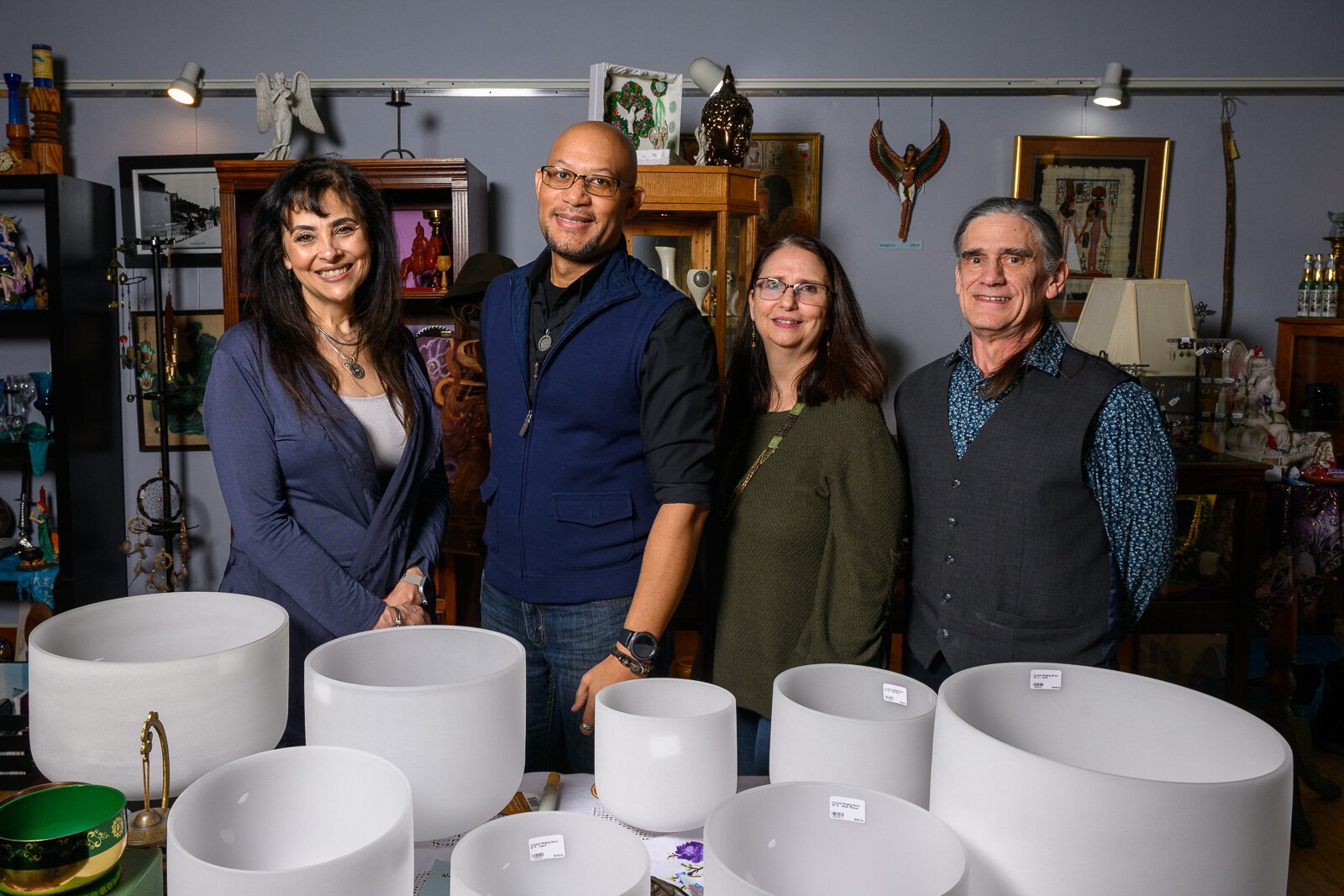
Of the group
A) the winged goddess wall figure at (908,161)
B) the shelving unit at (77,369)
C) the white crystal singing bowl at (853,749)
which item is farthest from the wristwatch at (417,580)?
the winged goddess wall figure at (908,161)

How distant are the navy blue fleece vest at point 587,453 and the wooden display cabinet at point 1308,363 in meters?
3.02

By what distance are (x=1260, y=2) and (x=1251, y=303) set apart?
115 centimetres

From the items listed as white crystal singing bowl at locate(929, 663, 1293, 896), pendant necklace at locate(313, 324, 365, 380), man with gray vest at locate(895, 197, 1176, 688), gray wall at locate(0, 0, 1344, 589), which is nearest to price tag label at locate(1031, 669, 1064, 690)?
white crystal singing bowl at locate(929, 663, 1293, 896)

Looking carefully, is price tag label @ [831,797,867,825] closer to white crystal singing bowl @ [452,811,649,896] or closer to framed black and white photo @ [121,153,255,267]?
white crystal singing bowl @ [452,811,649,896]

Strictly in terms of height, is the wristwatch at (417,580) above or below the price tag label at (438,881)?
above

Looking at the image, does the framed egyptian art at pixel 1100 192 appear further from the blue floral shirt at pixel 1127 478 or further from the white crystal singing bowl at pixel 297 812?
the white crystal singing bowl at pixel 297 812

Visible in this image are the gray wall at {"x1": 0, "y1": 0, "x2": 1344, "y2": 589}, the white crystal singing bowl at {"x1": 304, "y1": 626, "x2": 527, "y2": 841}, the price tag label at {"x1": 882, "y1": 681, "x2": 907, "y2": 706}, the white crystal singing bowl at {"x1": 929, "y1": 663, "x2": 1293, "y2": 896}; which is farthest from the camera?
the gray wall at {"x1": 0, "y1": 0, "x2": 1344, "y2": 589}

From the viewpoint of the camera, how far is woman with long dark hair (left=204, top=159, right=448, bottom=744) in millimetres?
1543

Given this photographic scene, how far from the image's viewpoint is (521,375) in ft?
5.62

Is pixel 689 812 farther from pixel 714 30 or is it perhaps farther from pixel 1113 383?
pixel 714 30

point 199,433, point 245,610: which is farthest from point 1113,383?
point 199,433

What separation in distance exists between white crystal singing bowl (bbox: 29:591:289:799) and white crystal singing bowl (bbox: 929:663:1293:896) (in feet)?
2.14

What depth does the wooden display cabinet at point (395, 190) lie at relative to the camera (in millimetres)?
3328

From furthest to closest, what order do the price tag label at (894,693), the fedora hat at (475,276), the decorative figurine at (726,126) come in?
the decorative figurine at (726,126) < the fedora hat at (475,276) < the price tag label at (894,693)
